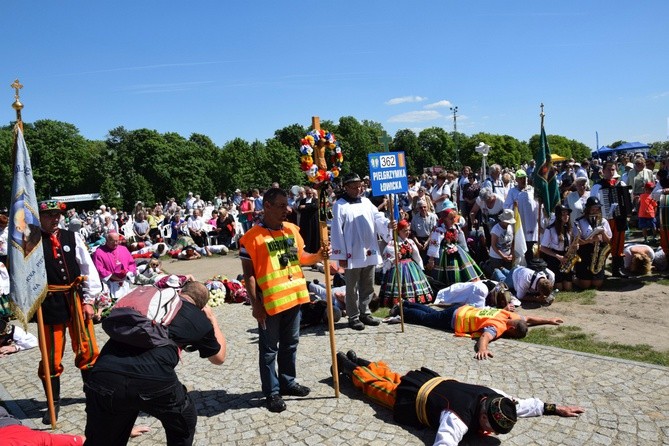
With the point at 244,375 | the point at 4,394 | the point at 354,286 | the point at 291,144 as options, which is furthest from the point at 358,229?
the point at 291,144

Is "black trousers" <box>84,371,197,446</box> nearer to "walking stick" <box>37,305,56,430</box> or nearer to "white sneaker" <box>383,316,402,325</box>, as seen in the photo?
"walking stick" <box>37,305,56,430</box>

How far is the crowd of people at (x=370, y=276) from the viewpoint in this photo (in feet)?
11.0

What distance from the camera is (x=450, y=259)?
363 inches

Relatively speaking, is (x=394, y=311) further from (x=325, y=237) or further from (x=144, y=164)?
(x=144, y=164)

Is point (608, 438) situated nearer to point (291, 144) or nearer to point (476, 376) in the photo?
point (476, 376)

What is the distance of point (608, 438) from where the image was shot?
4.08 meters

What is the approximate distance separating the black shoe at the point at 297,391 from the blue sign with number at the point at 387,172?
2.99 metres

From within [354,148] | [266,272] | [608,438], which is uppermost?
[354,148]

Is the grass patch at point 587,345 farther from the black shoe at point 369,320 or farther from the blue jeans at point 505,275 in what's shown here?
the black shoe at point 369,320

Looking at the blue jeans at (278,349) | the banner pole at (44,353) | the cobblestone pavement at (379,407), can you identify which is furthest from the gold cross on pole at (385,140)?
the banner pole at (44,353)

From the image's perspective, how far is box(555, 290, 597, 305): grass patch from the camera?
8408 millimetres

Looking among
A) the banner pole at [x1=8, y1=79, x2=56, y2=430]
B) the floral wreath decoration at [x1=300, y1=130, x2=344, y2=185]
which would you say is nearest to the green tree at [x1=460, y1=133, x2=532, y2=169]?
the floral wreath decoration at [x1=300, y1=130, x2=344, y2=185]

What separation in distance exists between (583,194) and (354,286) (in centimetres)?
659

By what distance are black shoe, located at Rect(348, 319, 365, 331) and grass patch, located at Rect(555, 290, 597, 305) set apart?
3.61 m
